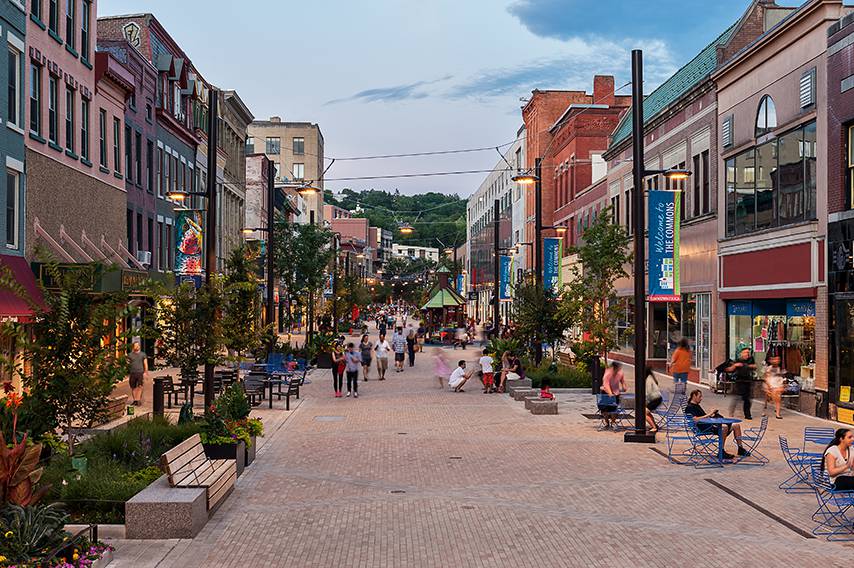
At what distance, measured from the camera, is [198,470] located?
43.1 ft

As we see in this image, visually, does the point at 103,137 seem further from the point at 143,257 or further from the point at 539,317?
the point at 539,317

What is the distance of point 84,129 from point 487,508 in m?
24.0

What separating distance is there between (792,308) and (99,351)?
20.1 metres

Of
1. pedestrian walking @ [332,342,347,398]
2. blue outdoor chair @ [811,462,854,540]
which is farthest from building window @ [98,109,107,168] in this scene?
blue outdoor chair @ [811,462,854,540]

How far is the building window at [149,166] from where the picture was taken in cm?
4191

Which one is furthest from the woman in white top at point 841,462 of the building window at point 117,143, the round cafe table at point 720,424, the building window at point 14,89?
the building window at point 117,143

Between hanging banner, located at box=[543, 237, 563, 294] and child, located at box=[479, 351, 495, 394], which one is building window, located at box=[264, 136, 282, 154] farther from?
child, located at box=[479, 351, 495, 394]

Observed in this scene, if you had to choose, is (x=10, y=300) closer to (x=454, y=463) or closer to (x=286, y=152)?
(x=454, y=463)

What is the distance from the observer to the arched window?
90.7ft

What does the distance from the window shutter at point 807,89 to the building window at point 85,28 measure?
21.9 metres

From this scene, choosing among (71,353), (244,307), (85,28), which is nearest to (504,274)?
(244,307)

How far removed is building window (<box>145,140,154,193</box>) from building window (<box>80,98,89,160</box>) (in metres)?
9.53

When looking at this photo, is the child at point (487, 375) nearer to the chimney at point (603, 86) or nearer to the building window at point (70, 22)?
the building window at point (70, 22)

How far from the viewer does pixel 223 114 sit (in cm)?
6244
